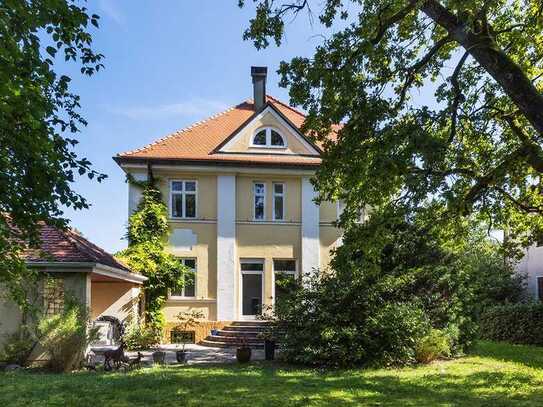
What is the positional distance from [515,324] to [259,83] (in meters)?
15.1

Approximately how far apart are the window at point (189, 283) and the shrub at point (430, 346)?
9.92 meters

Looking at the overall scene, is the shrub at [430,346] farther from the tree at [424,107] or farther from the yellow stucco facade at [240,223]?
the yellow stucco facade at [240,223]


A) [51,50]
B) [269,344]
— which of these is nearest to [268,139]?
[269,344]

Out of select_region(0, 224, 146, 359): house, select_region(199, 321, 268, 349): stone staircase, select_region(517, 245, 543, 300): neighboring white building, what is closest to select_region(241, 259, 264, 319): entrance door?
select_region(199, 321, 268, 349): stone staircase

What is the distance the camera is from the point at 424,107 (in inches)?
374

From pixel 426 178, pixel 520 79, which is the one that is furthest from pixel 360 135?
pixel 520 79

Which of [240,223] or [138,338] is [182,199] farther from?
[138,338]

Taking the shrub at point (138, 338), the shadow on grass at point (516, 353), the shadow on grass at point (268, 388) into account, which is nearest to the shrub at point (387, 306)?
the shadow on grass at point (516, 353)

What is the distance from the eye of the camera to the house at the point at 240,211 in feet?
69.9

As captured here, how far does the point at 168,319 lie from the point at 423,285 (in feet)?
33.2

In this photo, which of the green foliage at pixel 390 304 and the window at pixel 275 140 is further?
the window at pixel 275 140

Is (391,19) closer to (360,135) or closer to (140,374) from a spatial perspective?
(360,135)

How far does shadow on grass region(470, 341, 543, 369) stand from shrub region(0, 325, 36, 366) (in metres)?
12.7

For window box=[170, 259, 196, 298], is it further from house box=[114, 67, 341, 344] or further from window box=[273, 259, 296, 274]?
window box=[273, 259, 296, 274]
